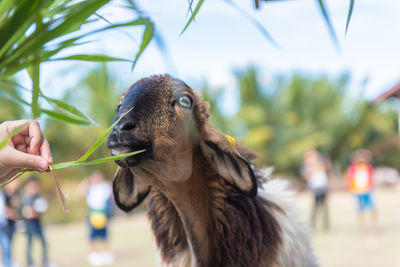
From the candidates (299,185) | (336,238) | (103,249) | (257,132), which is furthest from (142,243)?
(299,185)

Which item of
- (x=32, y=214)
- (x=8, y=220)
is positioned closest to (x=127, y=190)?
(x=8, y=220)

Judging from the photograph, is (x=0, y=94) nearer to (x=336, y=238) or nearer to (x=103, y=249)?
(x=103, y=249)

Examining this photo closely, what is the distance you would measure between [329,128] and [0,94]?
2629cm

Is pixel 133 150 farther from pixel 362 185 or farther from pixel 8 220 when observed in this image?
pixel 362 185

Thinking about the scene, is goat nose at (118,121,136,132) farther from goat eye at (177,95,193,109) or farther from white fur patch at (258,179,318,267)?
white fur patch at (258,179,318,267)

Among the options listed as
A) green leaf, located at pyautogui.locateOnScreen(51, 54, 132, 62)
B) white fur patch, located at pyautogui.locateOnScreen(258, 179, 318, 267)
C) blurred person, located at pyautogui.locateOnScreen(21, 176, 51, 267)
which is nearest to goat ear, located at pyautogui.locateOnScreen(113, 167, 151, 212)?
white fur patch, located at pyautogui.locateOnScreen(258, 179, 318, 267)

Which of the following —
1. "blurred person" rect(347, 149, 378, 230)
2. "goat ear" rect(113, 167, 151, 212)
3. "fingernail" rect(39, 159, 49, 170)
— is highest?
"fingernail" rect(39, 159, 49, 170)

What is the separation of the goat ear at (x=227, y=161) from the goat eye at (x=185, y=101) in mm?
210

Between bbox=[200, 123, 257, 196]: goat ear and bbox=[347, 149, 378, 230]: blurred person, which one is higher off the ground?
bbox=[200, 123, 257, 196]: goat ear

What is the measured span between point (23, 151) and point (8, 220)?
6.63 meters

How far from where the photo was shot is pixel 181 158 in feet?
6.40

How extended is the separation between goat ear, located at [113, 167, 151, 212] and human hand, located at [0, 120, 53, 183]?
0.78 metres

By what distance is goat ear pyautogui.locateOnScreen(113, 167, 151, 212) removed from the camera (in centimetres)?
221

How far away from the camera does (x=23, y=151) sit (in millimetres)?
1426
